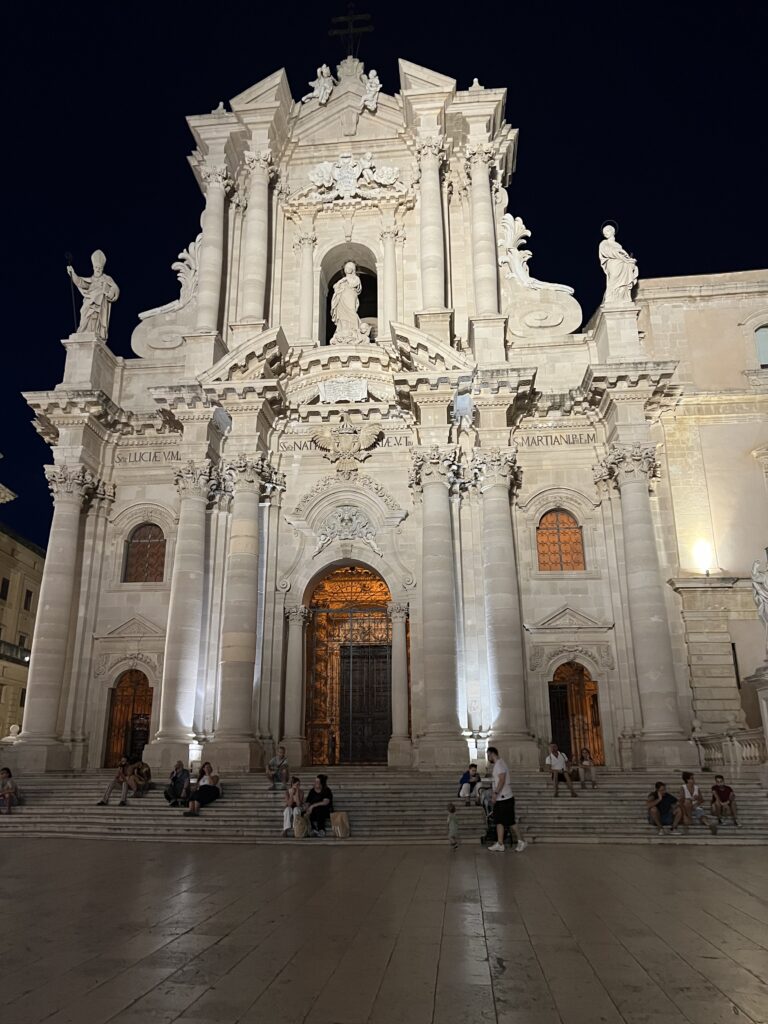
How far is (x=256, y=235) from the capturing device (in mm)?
24906

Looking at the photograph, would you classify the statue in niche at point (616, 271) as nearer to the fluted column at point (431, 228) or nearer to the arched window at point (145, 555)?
the fluted column at point (431, 228)

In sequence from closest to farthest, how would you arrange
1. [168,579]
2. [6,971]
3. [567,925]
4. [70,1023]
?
[70,1023]
[6,971]
[567,925]
[168,579]

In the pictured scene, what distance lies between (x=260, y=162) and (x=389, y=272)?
19.5ft

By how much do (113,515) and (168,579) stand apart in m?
2.81

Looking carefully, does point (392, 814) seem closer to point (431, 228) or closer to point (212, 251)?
point (431, 228)

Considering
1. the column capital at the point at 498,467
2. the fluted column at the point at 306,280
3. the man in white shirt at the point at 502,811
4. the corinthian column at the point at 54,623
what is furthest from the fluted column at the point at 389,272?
the man in white shirt at the point at 502,811

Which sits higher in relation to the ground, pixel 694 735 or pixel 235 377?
pixel 235 377

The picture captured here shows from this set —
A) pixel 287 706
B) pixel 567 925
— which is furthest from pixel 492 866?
pixel 287 706

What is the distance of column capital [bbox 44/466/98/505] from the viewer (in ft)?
72.3

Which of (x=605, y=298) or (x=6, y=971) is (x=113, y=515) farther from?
(x=6, y=971)

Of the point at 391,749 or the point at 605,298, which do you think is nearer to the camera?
the point at 391,749

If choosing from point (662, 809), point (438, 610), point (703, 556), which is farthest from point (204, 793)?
point (703, 556)

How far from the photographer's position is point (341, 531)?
2259 centimetres

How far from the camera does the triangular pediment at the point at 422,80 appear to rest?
25.4 meters
